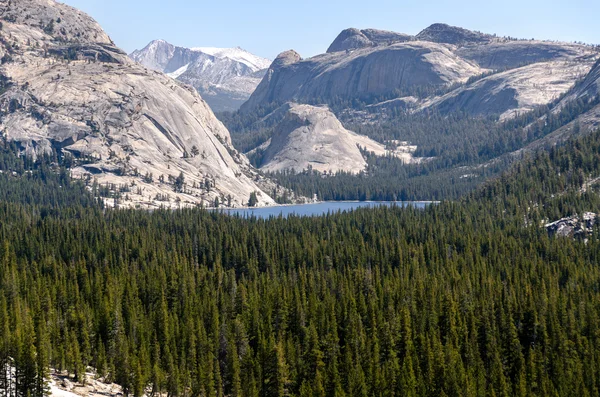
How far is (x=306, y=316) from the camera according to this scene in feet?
414

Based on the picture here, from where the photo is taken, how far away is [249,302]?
5212 inches

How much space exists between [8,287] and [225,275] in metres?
39.9

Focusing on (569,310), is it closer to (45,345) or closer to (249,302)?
(249,302)

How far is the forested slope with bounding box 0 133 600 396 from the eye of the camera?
337ft

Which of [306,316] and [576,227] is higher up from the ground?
[576,227]

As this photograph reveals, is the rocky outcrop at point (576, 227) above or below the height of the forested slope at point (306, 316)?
above

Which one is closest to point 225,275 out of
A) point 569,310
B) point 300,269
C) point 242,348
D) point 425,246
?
point 300,269

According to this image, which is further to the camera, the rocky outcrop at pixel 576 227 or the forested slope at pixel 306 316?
the rocky outcrop at pixel 576 227

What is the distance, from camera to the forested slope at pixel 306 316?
337 ft

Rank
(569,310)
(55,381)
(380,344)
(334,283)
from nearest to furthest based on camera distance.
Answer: (55,381)
(380,344)
(569,310)
(334,283)

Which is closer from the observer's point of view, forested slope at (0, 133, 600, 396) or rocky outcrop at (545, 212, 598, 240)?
forested slope at (0, 133, 600, 396)

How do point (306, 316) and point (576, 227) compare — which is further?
point (576, 227)

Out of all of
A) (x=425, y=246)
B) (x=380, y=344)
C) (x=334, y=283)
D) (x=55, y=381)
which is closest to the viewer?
(x=55, y=381)

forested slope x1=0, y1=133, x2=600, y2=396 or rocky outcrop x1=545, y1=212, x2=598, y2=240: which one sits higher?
rocky outcrop x1=545, y1=212, x2=598, y2=240
